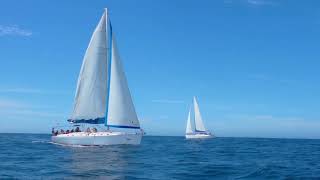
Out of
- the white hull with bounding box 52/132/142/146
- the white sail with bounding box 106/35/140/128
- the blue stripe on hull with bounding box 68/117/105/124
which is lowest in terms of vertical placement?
the white hull with bounding box 52/132/142/146

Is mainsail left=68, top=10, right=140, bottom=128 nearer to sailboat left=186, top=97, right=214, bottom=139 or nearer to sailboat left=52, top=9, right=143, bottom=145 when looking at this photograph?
sailboat left=52, top=9, right=143, bottom=145

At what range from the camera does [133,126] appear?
5266 cm

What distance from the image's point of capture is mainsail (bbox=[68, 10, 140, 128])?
174 feet

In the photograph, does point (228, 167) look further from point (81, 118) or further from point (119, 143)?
point (81, 118)

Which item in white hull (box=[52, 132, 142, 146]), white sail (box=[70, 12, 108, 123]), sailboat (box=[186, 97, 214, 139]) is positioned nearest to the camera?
white hull (box=[52, 132, 142, 146])

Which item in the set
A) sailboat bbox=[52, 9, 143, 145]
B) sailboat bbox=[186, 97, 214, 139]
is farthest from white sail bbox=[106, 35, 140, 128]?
sailboat bbox=[186, 97, 214, 139]

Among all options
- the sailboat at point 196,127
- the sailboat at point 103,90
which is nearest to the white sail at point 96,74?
the sailboat at point 103,90

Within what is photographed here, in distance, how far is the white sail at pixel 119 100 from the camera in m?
52.3

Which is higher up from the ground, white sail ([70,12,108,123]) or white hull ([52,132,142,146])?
white sail ([70,12,108,123])

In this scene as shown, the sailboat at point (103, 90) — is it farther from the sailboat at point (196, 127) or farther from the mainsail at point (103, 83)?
the sailboat at point (196, 127)

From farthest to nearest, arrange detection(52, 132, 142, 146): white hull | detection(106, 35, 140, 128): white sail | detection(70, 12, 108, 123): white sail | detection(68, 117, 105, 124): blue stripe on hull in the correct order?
detection(70, 12, 108, 123): white sail
detection(68, 117, 105, 124): blue stripe on hull
detection(106, 35, 140, 128): white sail
detection(52, 132, 142, 146): white hull

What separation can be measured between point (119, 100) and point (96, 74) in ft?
14.6

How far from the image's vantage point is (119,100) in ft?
173

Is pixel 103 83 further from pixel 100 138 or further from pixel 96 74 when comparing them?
pixel 100 138
